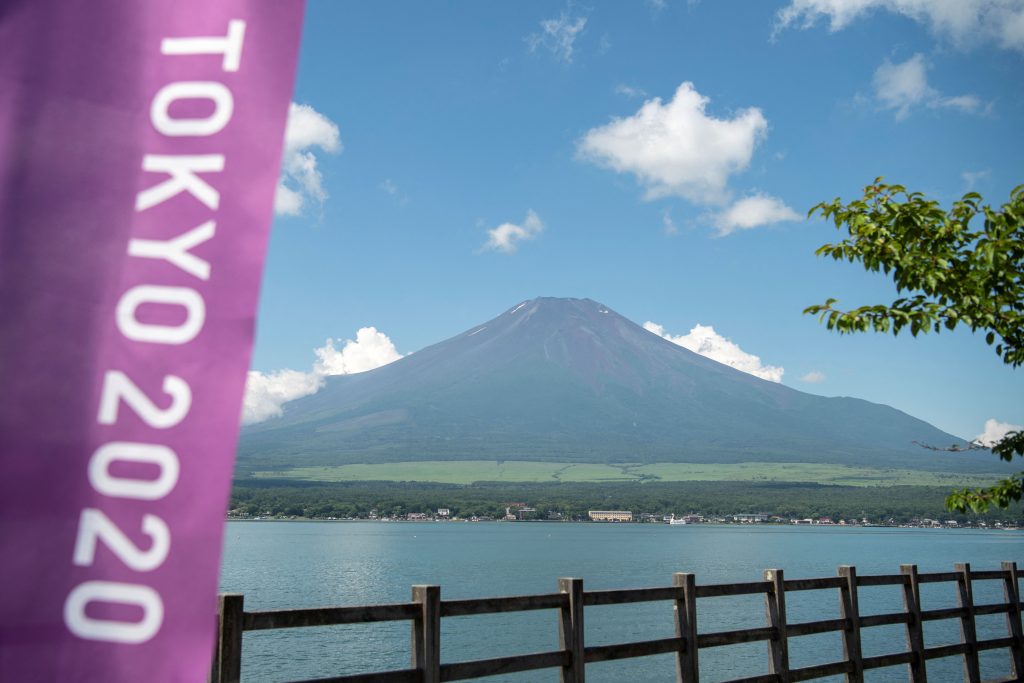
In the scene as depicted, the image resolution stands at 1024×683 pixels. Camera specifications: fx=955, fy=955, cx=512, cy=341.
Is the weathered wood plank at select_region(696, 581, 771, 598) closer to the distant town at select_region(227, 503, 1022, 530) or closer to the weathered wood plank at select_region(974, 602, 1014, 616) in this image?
the weathered wood plank at select_region(974, 602, 1014, 616)

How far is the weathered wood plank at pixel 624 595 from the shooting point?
7.66m

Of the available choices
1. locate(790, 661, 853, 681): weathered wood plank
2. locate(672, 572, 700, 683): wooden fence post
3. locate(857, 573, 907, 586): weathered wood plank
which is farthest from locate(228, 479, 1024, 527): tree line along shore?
locate(672, 572, 700, 683): wooden fence post

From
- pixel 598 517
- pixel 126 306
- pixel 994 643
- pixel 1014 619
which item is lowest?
pixel 994 643

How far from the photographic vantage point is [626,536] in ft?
538

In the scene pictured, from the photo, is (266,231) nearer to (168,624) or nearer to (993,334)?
(168,624)

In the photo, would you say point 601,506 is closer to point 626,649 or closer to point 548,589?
point 548,589

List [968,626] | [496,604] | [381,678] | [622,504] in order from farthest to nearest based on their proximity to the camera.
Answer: [622,504] → [968,626] → [496,604] → [381,678]

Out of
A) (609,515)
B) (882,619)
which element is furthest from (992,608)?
(609,515)

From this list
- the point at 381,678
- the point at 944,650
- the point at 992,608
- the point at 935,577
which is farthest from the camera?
the point at 992,608

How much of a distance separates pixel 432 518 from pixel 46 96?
18001 centimetres

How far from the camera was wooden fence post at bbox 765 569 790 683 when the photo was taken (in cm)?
912

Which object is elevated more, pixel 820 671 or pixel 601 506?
pixel 601 506

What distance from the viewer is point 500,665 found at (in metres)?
7.01

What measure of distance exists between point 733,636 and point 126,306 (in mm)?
8125
